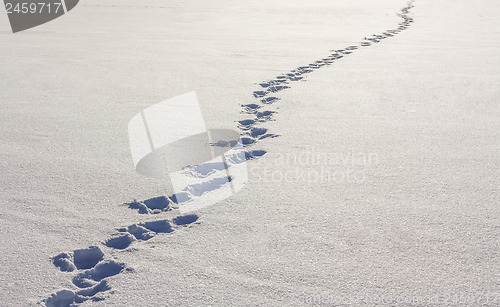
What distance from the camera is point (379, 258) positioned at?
136 cm

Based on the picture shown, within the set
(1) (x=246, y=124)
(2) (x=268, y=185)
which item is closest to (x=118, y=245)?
(2) (x=268, y=185)

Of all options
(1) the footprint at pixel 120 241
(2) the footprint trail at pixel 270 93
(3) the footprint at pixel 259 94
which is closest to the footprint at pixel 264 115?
(2) the footprint trail at pixel 270 93

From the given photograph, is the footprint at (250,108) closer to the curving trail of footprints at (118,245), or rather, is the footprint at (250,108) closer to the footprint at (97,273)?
the curving trail of footprints at (118,245)

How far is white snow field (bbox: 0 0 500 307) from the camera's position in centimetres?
127

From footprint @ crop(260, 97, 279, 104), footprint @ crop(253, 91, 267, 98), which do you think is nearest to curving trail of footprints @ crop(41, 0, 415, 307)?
footprint @ crop(260, 97, 279, 104)

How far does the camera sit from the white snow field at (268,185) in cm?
127

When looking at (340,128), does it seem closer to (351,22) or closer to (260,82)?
(260,82)

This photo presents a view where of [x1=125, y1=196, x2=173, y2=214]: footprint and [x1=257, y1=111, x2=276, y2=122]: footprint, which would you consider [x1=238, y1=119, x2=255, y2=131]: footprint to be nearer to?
[x1=257, y1=111, x2=276, y2=122]: footprint

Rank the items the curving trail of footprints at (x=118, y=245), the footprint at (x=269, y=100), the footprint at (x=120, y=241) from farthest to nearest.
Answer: the footprint at (x=269, y=100), the footprint at (x=120, y=241), the curving trail of footprints at (x=118, y=245)

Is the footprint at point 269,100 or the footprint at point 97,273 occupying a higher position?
the footprint at point 269,100

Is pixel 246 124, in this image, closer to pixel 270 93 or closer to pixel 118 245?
pixel 270 93

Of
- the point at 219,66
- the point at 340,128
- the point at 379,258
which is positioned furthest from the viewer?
the point at 219,66

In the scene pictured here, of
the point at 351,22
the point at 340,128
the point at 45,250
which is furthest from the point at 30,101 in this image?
the point at 351,22

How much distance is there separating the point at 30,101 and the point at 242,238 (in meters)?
1.90
